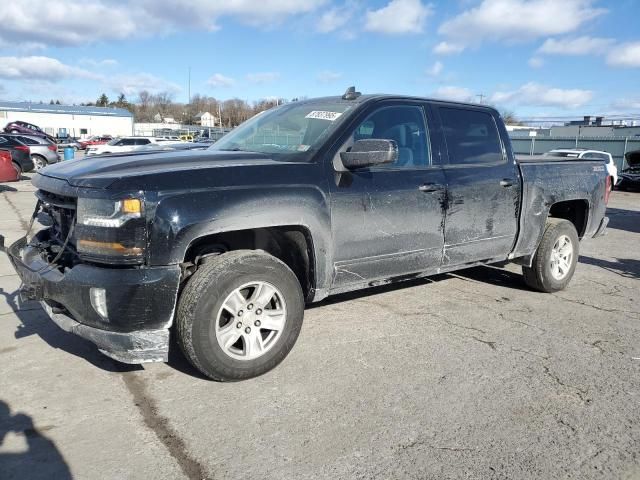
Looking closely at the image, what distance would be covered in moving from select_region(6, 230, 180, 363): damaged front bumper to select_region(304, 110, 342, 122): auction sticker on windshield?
1723 millimetres

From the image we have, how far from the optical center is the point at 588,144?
2823 cm

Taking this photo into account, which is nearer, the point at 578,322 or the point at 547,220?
the point at 578,322

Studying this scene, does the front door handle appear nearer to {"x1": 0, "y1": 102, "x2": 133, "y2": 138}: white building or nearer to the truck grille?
the truck grille

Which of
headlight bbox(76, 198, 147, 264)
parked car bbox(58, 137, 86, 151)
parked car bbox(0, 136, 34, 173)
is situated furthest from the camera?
parked car bbox(58, 137, 86, 151)

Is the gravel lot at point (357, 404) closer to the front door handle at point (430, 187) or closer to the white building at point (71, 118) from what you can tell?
the front door handle at point (430, 187)

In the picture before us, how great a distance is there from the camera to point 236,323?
134 inches

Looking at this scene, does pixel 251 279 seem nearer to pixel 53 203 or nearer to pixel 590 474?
pixel 53 203

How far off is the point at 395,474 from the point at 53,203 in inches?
105

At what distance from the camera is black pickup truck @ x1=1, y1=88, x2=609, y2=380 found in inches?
121

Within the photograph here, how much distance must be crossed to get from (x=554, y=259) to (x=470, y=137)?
67.0 inches

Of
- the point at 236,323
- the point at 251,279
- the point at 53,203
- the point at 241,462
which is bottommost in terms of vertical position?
the point at 241,462

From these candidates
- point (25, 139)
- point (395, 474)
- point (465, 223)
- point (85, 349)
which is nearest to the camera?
point (395, 474)

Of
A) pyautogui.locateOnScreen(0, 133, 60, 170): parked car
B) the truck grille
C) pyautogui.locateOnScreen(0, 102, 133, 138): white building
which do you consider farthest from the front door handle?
pyautogui.locateOnScreen(0, 102, 133, 138): white building

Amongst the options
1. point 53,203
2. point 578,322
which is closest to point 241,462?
point 53,203
